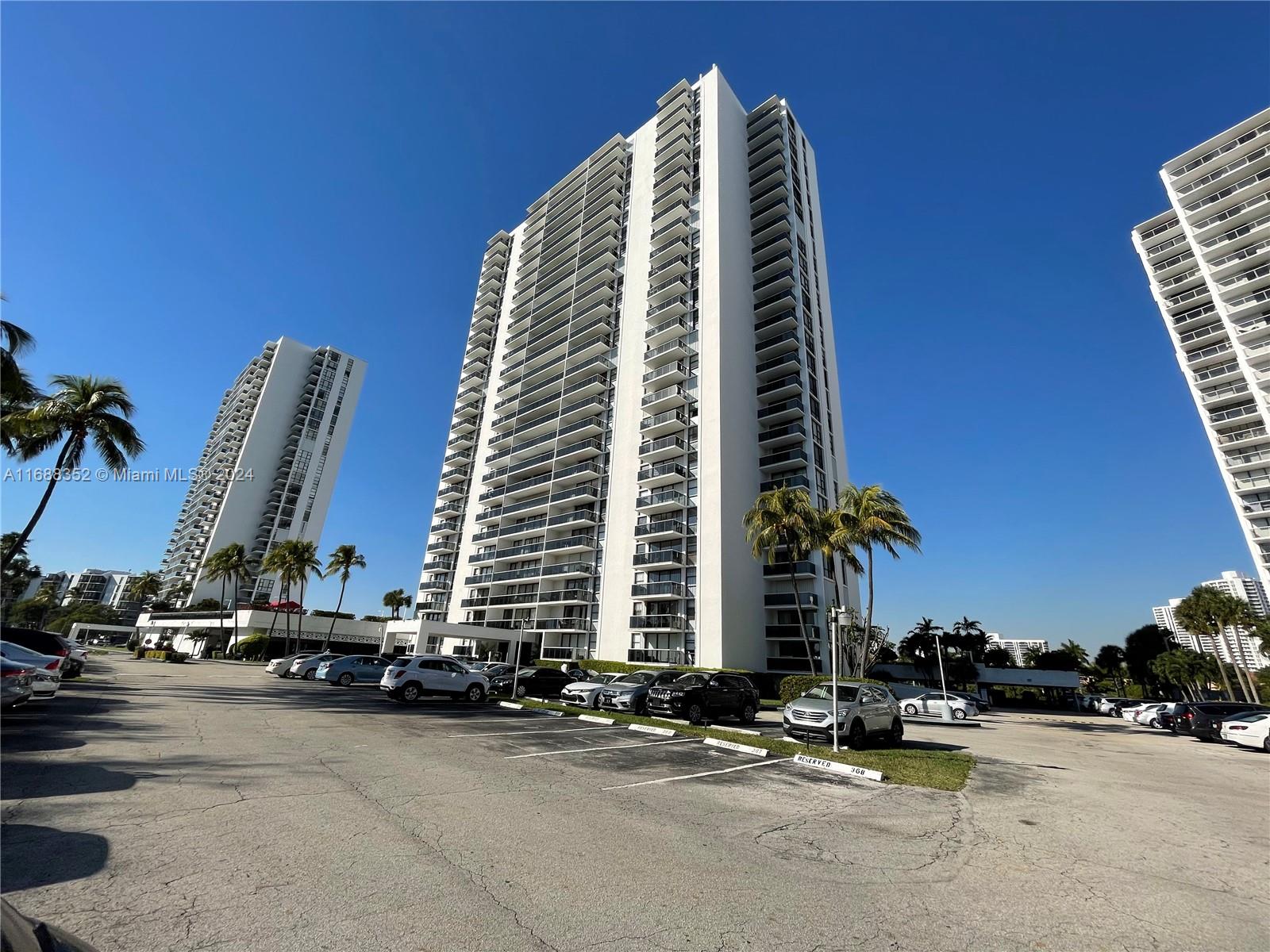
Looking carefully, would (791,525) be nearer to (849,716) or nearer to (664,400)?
(664,400)

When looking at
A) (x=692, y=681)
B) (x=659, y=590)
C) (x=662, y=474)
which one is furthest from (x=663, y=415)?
(x=692, y=681)

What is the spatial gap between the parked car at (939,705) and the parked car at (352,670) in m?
30.3

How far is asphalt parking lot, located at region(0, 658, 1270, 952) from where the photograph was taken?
3.95 meters

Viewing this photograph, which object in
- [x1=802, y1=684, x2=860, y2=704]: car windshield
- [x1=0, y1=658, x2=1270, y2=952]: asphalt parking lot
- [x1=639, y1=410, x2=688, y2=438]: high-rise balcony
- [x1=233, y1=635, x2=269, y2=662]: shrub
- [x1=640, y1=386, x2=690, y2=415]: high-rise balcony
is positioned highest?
[x1=640, y1=386, x2=690, y2=415]: high-rise balcony

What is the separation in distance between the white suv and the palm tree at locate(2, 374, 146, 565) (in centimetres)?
1542

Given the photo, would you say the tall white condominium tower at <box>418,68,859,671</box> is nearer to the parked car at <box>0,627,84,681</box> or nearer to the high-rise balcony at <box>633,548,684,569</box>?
the high-rise balcony at <box>633,548,684,569</box>

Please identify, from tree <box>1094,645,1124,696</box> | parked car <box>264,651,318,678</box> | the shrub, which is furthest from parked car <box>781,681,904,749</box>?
tree <box>1094,645,1124,696</box>

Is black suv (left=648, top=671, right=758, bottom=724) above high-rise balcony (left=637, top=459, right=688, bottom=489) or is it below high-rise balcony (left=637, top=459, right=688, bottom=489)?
below

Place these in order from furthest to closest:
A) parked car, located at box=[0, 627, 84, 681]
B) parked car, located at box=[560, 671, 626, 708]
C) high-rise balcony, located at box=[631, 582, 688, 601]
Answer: high-rise balcony, located at box=[631, 582, 688, 601], parked car, located at box=[560, 671, 626, 708], parked car, located at box=[0, 627, 84, 681]

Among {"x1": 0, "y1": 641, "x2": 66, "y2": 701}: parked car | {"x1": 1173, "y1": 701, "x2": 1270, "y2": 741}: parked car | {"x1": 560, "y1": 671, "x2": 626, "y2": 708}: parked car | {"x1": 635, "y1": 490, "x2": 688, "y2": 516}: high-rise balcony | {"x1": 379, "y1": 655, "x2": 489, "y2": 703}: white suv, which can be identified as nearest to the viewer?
{"x1": 0, "y1": 641, "x2": 66, "y2": 701}: parked car

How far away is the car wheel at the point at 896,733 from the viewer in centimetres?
1627

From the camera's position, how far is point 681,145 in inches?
2142

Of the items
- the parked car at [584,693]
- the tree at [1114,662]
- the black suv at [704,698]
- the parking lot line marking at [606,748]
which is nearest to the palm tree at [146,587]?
the parked car at [584,693]

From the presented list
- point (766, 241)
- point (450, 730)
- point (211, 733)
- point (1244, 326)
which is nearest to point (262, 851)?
point (211, 733)
